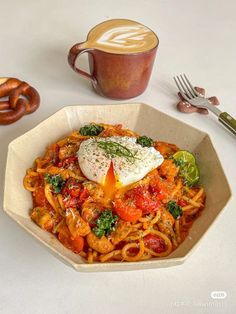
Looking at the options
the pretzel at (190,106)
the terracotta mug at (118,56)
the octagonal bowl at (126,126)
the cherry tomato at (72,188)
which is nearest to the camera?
the octagonal bowl at (126,126)

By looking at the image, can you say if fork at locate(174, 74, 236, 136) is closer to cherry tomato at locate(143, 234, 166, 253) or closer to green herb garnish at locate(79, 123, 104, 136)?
green herb garnish at locate(79, 123, 104, 136)

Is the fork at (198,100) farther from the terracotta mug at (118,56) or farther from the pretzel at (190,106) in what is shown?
the terracotta mug at (118,56)

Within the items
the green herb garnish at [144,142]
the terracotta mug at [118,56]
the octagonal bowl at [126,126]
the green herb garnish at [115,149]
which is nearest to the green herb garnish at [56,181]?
the octagonal bowl at [126,126]

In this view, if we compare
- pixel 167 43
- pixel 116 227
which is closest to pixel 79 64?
pixel 167 43

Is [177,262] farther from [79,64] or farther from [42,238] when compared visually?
[79,64]

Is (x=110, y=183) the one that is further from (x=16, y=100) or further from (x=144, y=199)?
(x=16, y=100)

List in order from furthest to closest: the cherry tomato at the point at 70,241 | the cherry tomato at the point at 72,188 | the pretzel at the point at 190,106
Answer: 1. the pretzel at the point at 190,106
2. the cherry tomato at the point at 72,188
3. the cherry tomato at the point at 70,241

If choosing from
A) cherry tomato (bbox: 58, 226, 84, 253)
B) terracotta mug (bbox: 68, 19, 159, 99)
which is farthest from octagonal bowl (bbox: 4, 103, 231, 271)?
terracotta mug (bbox: 68, 19, 159, 99)
